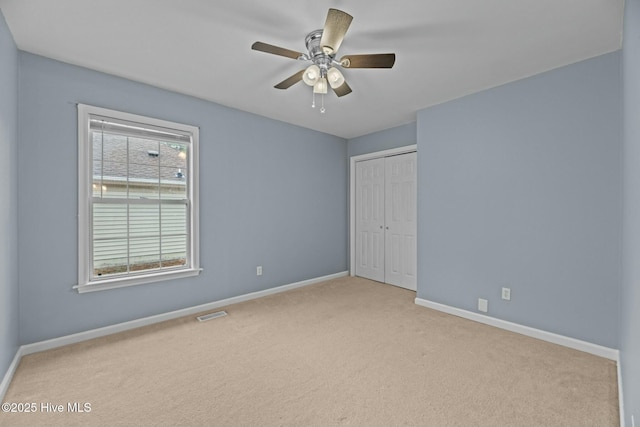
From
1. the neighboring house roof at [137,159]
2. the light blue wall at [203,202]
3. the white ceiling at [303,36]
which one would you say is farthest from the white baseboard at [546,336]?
the neighboring house roof at [137,159]

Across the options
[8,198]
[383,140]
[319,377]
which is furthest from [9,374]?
[383,140]

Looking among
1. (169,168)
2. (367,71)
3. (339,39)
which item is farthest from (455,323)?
(169,168)

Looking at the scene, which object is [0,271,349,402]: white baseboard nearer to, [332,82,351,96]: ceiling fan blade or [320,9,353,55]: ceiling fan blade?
[332,82,351,96]: ceiling fan blade

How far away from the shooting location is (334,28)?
5.57 ft

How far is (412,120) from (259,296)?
3.25 meters

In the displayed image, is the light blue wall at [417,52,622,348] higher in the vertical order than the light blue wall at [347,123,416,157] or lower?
lower

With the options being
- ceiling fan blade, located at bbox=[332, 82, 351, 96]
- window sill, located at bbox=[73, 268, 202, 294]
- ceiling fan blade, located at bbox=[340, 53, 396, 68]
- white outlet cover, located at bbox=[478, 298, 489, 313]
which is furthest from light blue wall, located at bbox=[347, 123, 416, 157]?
window sill, located at bbox=[73, 268, 202, 294]

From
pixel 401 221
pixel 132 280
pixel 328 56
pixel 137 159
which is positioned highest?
pixel 328 56

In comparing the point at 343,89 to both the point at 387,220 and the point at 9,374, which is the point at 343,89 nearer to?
the point at 387,220

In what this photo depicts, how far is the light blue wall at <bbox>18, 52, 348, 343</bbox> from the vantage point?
2.45 meters

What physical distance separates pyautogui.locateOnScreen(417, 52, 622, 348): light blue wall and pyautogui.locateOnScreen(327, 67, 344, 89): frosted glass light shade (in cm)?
177

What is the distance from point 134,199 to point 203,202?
27.6 inches

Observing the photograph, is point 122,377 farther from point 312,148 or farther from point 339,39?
point 312,148

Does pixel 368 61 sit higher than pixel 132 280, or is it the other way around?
pixel 368 61
